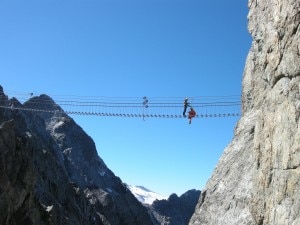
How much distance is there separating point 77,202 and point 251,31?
96164 millimetres

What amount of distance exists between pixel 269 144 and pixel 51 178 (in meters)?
97.2

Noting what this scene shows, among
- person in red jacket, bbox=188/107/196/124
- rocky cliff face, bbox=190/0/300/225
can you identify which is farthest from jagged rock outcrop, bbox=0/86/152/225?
rocky cliff face, bbox=190/0/300/225

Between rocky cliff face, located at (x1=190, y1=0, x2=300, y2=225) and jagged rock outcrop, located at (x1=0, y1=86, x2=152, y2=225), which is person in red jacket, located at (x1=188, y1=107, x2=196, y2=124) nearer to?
rocky cliff face, located at (x1=190, y1=0, x2=300, y2=225)

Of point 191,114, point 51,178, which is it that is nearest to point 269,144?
point 191,114

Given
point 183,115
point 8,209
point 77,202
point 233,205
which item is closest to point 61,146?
point 77,202

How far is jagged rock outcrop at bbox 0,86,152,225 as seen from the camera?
5650 cm

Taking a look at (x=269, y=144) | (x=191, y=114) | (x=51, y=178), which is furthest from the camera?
(x=51, y=178)

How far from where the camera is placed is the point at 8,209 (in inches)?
2029

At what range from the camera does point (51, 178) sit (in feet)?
366

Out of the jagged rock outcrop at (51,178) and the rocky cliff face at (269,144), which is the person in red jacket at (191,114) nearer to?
the rocky cliff face at (269,144)

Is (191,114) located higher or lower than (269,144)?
higher

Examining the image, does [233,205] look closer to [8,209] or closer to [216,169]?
[216,169]

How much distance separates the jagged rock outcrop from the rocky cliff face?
15.5m

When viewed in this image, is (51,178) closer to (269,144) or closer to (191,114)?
(191,114)
